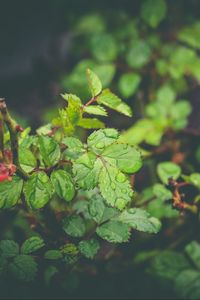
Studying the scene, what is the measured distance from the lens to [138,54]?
203 cm

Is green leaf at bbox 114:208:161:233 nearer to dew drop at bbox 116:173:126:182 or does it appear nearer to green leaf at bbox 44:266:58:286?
dew drop at bbox 116:173:126:182

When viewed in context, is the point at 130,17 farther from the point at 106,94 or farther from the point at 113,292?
the point at 113,292

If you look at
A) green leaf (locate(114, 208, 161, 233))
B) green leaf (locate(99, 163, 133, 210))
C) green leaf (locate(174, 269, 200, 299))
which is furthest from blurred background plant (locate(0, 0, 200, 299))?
green leaf (locate(99, 163, 133, 210))

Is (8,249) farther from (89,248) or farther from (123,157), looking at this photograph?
(123,157)

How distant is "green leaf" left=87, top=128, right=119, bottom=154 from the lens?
1098 millimetres

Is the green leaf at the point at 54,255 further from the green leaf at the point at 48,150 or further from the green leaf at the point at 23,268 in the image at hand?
the green leaf at the point at 48,150

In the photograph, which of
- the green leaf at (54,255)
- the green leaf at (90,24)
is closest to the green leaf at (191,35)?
the green leaf at (90,24)

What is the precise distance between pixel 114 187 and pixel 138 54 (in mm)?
1152

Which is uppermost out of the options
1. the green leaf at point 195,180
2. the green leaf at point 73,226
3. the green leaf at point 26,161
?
the green leaf at point 26,161

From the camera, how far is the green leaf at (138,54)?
2.02 m

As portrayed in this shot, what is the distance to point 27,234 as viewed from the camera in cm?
192

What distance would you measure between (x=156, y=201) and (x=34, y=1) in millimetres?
2330

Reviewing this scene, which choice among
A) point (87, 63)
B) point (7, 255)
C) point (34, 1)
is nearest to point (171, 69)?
point (87, 63)

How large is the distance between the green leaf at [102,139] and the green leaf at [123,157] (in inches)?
1.0
